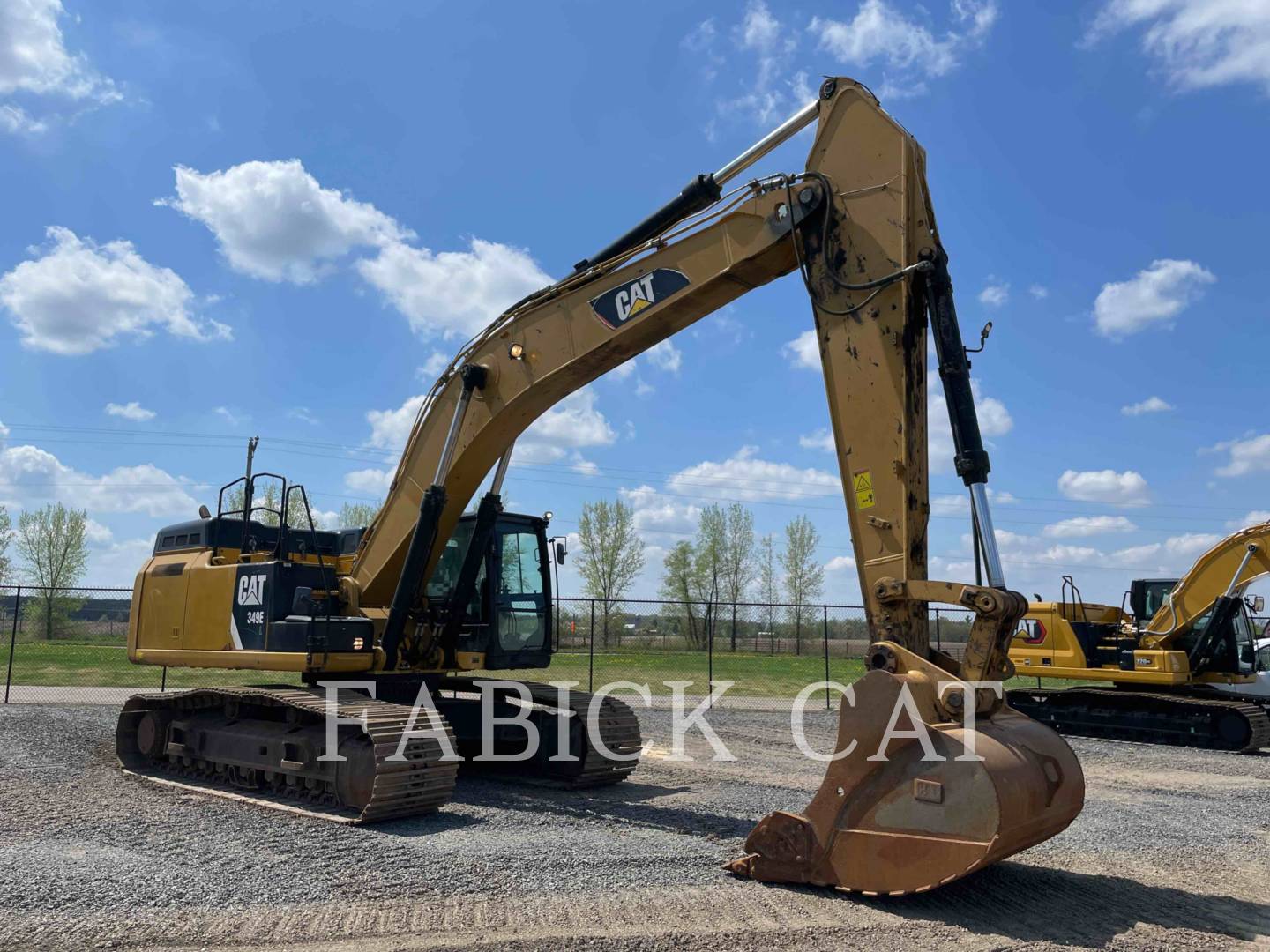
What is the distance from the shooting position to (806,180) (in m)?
6.89

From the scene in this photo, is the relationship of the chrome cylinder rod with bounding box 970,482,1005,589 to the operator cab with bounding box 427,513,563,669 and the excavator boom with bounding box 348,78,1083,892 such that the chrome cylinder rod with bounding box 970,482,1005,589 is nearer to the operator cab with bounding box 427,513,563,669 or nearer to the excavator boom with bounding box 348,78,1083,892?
the excavator boom with bounding box 348,78,1083,892

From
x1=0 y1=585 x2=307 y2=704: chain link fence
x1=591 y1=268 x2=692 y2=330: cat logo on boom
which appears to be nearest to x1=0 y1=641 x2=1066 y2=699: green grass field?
x1=0 y1=585 x2=307 y2=704: chain link fence

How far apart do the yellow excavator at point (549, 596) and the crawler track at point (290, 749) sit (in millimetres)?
28

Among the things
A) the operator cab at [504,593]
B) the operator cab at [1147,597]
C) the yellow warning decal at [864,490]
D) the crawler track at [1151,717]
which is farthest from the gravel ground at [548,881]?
the operator cab at [1147,597]

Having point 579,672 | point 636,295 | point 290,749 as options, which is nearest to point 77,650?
point 579,672

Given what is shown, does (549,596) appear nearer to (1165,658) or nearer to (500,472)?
(500,472)

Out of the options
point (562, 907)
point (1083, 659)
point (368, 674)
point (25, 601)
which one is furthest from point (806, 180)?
point (25, 601)

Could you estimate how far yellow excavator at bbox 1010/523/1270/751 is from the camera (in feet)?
49.8

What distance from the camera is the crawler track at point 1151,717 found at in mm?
14711

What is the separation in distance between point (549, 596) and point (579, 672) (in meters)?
14.4

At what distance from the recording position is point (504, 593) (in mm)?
9930

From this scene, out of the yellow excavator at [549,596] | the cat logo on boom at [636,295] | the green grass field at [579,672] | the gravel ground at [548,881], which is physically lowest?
the gravel ground at [548,881]

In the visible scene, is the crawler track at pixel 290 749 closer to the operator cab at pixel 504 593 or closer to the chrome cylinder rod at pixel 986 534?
the operator cab at pixel 504 593

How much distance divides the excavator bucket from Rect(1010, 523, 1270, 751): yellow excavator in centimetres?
1110
